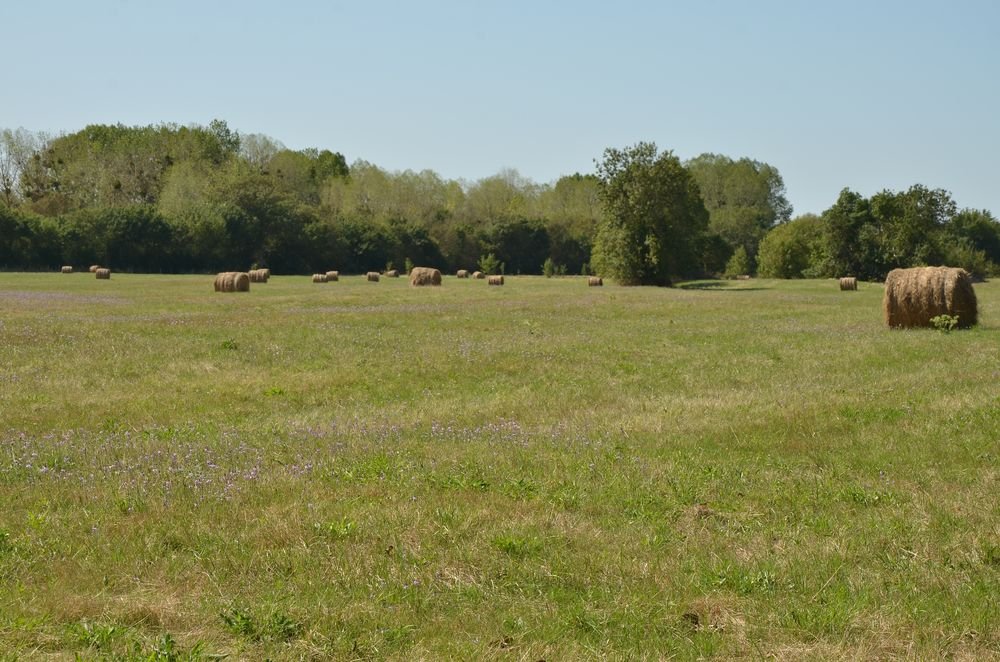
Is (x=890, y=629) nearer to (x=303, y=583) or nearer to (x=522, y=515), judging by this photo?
(x=522, y=515)

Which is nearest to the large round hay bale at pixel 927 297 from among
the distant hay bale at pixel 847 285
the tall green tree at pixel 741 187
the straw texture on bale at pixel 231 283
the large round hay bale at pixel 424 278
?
the straw texture on bale at pixel 231 283

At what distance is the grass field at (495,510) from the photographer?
254 inches

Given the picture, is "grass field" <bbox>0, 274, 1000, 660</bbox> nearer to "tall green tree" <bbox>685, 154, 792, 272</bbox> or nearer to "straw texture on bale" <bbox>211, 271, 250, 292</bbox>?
"straw texture on bale" <bbox>211, 271, 250, 292</bbox>

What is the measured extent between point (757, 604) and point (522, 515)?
113 inches

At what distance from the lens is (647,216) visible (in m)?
79.9

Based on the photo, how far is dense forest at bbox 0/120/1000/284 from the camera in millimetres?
81500

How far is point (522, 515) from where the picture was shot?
909cm

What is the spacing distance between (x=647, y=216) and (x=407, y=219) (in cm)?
5798

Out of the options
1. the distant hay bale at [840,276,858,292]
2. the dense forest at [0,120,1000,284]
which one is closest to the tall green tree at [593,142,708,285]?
the dense forest at [0,120,1000,284]

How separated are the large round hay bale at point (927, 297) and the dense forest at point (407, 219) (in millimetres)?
48729

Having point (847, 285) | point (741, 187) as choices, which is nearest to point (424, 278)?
point (847, 285)

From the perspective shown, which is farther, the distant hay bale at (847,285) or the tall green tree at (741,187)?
the tall green tree at (741,187)

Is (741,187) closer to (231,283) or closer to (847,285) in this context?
(847,285)

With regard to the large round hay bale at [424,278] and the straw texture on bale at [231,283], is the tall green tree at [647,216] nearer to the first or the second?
the large round hay bale at [424,278]
